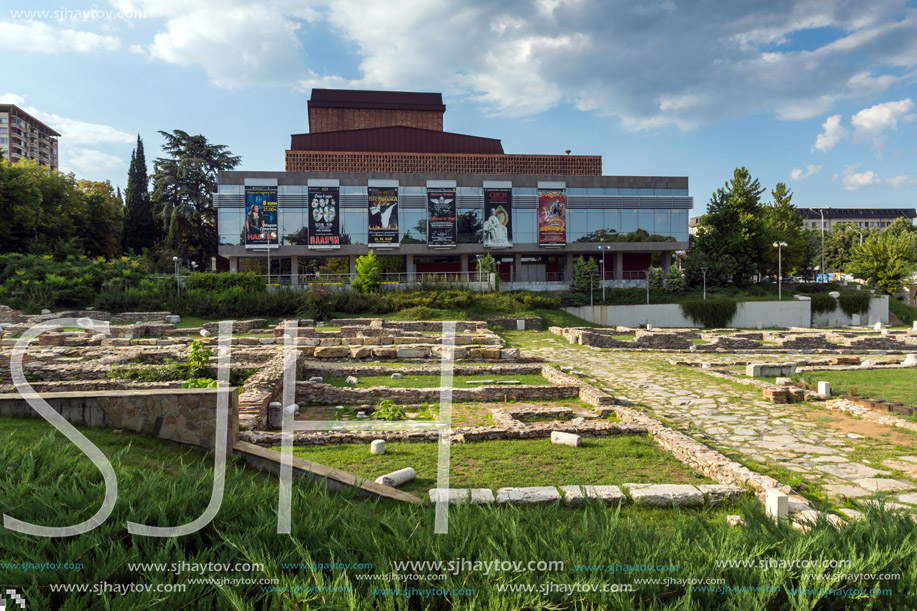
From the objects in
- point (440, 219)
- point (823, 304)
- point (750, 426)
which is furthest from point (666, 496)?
point (823, 304)

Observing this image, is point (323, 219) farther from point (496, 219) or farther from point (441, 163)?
point (496, 219)

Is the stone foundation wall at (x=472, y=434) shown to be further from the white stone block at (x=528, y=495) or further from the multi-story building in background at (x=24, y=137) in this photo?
the multi-story building in background at (x=24, y=137)

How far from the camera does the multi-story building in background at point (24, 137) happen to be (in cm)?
7912

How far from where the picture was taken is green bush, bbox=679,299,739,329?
36.5 meters

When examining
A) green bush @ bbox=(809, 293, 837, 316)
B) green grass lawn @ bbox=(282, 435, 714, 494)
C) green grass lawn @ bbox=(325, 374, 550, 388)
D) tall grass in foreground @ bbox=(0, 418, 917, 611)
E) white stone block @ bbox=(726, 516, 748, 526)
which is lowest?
green grass lawn @ bbox=(325, 374, 550, 388)

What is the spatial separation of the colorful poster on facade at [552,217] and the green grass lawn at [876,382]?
30.0 meters

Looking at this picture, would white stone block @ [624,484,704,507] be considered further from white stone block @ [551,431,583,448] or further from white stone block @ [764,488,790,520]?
white stone block @ [551,431,583,448]

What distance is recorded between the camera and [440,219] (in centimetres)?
4206

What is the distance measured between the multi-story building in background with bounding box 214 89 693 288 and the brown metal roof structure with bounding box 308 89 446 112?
5.51 meters

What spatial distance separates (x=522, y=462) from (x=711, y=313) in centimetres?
3429

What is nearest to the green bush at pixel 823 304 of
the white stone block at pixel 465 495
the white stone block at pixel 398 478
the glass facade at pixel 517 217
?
the glass facade at pixel 517 217

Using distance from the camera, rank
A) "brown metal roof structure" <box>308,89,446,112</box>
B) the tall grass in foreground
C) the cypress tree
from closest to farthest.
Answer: the tall grass in foreground → the cypress tree → "brown metal roof structure" <box>308,89,446,112</box>

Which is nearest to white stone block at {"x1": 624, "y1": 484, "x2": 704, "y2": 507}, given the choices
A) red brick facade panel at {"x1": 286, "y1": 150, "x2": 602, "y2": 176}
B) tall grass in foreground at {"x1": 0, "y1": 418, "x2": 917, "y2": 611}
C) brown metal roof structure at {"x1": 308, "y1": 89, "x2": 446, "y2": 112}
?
tall grass in foreground at {"x1": 0, "y1": 418, "x2": 917, "y2": 611}

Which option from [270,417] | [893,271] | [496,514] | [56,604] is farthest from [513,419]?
[893,271]
